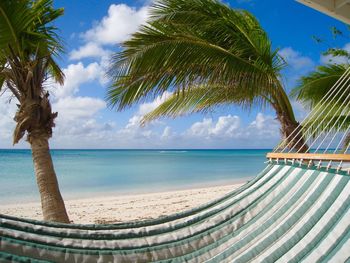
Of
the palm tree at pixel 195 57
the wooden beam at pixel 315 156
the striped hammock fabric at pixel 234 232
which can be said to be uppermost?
the palm tree at pixel 195 57

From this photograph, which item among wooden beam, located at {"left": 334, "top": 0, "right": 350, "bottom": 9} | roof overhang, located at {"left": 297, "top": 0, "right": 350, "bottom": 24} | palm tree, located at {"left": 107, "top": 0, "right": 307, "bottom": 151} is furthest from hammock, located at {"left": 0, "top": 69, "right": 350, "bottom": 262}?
palm tree, located at {"left": 107, "top": 0, "right": 307, "bottom": 151}

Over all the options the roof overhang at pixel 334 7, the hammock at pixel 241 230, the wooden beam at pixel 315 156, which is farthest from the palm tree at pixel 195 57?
the hammock at pixel 241 230

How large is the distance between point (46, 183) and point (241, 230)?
2541mm

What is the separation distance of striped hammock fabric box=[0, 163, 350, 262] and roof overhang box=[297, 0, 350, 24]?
1440 millimetres

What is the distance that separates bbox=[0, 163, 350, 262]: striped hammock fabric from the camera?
5.04 ft

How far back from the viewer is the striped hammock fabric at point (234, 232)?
1.54 meters

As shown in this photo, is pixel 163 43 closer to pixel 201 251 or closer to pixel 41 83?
pixel 41 83

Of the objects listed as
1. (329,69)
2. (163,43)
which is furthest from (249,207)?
(329,69)

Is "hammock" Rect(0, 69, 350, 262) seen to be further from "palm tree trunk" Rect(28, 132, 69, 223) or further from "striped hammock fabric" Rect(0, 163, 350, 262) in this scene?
"palm tree trunk" Rect(28, 132, 69, 223)

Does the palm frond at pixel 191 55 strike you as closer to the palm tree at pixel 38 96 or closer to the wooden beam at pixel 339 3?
the palm tree at pixel 38 96

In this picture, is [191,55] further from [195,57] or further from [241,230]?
[241,230]

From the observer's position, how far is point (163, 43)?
381cm

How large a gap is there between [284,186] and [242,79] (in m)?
2.37

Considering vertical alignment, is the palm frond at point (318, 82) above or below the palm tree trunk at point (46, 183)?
above
